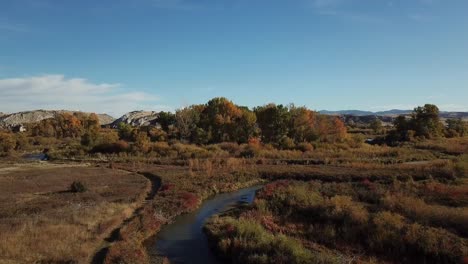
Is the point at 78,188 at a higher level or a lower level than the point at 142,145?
lower

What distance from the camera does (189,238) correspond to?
26.0 metres

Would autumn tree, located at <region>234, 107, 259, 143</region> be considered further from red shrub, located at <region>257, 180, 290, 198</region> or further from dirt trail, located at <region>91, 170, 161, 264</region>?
red shrub, located at <region>257, 180, 290, 198</region>

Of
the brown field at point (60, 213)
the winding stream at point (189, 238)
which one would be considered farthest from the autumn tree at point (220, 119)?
the winding stream at point (189, 238)

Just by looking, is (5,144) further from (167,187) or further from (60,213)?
(60,213)

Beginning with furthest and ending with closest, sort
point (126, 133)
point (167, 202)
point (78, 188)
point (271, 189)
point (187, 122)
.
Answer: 1. point (126, 133)
2. point (187, 122)
3. point (78, 188)
4. point (271, 189)
5. point (167, 202)

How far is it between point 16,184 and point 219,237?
104 ft

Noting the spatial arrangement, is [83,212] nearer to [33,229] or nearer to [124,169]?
[33,229]

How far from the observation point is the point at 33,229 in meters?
24.3

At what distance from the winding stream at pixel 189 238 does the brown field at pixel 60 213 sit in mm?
3700

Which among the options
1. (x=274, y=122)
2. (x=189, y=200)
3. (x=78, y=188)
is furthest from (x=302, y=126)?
(x=78, y=188)

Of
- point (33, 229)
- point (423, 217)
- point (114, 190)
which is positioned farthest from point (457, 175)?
point (33, 229)

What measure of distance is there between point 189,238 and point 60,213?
10177 mm

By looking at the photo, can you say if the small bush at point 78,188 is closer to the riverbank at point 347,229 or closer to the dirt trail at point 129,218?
the dirt trail at point 129,218

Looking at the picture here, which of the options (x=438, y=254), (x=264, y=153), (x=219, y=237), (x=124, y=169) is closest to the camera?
(x=438, y=254)
